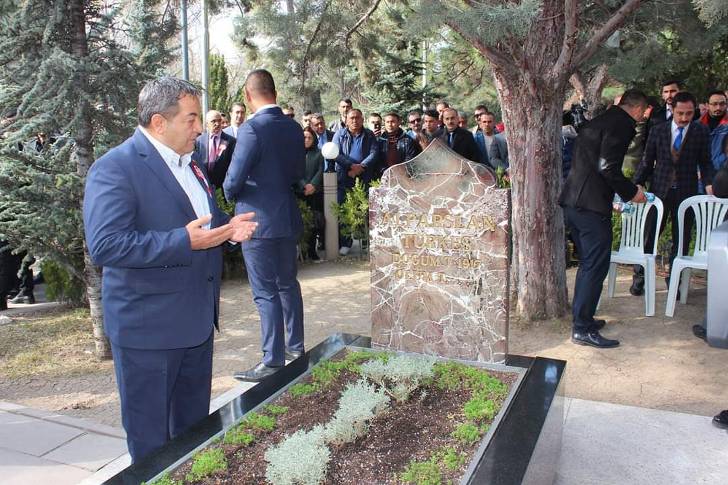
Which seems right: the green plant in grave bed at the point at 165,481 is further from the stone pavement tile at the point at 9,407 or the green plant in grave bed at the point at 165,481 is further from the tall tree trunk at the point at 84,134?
the tall tree trunk at the point at 84,134

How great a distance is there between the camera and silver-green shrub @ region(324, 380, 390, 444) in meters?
2.79

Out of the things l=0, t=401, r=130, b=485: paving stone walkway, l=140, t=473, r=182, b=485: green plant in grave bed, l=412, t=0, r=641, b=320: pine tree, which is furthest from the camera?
l=412, t=0, r=641, b=320: pine tree

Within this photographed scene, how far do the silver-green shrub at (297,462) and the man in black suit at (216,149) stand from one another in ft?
15.4

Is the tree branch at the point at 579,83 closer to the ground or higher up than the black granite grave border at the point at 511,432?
higher up

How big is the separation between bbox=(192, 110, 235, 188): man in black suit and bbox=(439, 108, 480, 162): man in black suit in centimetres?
288

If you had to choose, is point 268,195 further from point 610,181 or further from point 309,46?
point 309,46

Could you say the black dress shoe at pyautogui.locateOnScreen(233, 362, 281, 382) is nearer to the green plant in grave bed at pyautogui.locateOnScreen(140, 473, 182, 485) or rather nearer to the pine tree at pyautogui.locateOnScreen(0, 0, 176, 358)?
the pine tree at pyautogui.locateOnScreen(0, 0, 176, 358)

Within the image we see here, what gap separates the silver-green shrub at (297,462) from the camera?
241 centimetres

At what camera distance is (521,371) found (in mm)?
3518

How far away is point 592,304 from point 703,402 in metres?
1.18

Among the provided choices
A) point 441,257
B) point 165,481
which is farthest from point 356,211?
point 165,481

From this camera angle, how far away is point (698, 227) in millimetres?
5930

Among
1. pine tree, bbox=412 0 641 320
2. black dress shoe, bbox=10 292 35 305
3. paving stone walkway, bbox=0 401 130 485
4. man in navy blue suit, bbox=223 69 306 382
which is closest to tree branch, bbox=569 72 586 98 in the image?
pine tree, bbox=412 0 641 320

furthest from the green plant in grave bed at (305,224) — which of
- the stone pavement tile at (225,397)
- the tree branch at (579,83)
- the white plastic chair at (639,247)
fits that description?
the tree branch at (579,83)
